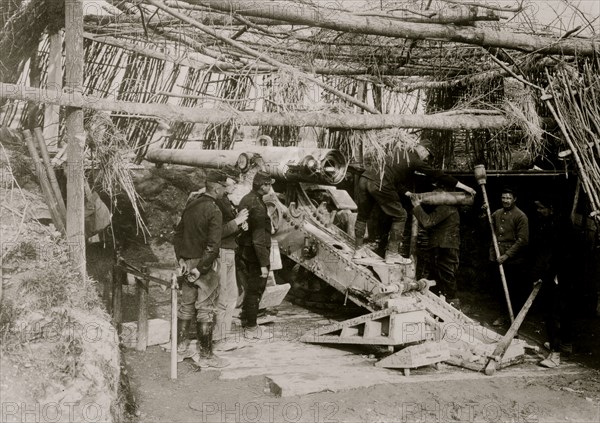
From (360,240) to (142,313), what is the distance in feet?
9.06

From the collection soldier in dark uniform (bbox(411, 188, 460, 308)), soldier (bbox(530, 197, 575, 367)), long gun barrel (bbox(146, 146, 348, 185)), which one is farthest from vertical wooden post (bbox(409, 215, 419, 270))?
long gun barrel (bbox(146, 146, 348, 185))

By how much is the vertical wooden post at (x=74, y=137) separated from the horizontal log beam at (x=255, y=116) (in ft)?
0.47

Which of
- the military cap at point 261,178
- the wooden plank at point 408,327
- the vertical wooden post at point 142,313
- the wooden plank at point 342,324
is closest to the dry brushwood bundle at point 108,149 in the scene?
the vertical wooden post at point 142,313

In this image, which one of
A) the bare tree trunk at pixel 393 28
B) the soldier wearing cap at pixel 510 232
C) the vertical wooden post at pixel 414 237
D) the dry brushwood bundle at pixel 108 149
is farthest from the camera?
the vertical wooden post at pixel 414 237

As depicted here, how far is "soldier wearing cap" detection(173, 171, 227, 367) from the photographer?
592 centimetres

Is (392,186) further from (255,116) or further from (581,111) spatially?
(255,116)

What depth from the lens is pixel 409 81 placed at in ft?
27.4

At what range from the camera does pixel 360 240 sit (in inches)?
286

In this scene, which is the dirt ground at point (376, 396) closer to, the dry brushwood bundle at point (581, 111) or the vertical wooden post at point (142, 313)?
the vertical wooden post at point (142, 313)

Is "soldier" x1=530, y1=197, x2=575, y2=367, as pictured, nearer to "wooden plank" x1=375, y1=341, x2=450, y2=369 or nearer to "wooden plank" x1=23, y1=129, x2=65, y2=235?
"wooden plank" x1=375, y1=341, x2=450, y2=369

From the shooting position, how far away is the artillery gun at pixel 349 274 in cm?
613

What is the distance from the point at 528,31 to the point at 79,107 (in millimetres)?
4813

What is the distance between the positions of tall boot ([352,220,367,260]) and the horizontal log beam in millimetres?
1576

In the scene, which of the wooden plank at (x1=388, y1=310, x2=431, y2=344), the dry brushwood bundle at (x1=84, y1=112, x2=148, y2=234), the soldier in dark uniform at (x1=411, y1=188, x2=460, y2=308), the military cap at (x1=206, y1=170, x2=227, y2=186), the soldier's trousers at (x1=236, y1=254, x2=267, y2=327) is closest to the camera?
the dry brushwood bundle at (x1=84, y1=112, x2=148, y2=234)
